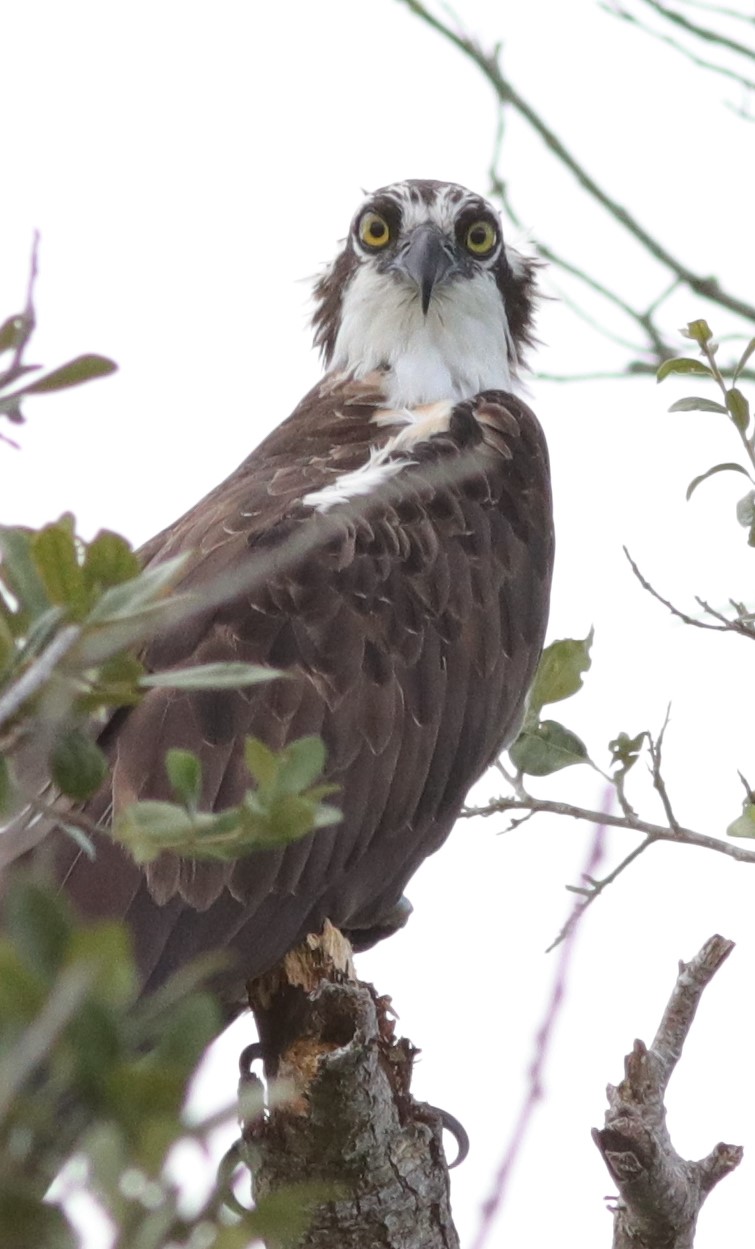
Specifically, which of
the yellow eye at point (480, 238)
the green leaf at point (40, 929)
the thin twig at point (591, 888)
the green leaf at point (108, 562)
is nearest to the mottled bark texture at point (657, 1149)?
the thin twig at point (591, 888)

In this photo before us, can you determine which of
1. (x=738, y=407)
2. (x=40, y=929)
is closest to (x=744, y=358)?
(x=738, y=407)

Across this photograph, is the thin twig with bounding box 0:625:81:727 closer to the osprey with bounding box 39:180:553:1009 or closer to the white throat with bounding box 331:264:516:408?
the osprey with bounding box 39:180:553:1009

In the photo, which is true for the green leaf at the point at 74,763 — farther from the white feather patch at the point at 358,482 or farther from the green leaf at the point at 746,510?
the white feather patch at the point at 358,482

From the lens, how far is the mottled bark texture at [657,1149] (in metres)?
3.38

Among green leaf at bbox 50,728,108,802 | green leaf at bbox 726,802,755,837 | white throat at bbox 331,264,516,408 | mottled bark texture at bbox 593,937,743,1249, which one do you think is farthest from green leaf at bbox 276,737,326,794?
white throat at bbox 331,264,516,408

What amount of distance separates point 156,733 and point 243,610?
0.45 meters

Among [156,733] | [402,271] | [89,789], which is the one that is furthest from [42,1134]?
[402,271]

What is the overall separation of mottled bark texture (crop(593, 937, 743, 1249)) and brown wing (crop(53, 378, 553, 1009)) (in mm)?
1127

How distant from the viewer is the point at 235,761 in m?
4.29

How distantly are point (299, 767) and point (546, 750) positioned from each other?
2.90m

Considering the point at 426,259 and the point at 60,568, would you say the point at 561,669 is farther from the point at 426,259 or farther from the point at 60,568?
the point at 60,568

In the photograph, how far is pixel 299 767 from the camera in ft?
5.29

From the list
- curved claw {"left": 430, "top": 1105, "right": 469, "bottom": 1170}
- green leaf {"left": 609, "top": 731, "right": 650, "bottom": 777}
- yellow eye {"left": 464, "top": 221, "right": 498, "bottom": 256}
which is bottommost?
curved claw {"left": 430, "top": 1105, "right": 469, "bottom": 1170}

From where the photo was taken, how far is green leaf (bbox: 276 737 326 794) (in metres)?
1.61
